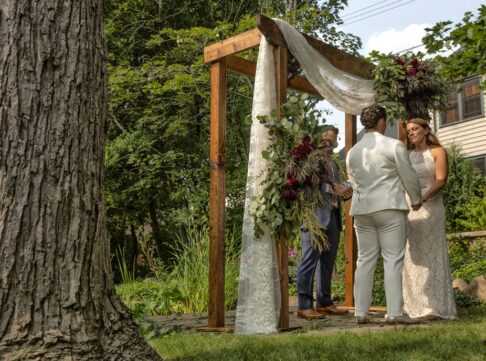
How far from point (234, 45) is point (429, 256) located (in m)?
2.97

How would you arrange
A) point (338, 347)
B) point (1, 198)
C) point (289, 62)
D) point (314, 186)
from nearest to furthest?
point (1, 198) < point (338, 347) < point (314, 186) < point (289, 62)

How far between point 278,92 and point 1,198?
3774mm

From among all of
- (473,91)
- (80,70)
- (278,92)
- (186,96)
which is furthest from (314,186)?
(473,91)

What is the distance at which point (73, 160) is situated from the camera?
3.23m

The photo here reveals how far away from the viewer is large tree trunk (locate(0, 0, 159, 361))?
306 cm

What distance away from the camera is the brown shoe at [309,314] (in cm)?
690

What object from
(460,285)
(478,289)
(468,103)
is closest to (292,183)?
(478,289)

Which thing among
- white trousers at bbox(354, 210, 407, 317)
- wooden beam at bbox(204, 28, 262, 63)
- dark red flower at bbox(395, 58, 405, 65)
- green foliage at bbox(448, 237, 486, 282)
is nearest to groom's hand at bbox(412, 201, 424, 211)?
white trousers at bbox(354, 210, 407, 317)

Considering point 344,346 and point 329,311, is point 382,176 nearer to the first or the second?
point 344,346

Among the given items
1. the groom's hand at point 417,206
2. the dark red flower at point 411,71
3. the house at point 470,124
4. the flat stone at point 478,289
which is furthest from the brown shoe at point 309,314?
the house at point 470,124

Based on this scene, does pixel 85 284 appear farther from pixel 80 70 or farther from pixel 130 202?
pixel 130 202

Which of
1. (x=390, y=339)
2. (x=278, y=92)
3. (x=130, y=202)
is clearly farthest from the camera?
(x=130, y=202)

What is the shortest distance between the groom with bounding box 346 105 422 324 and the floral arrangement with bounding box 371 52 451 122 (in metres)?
1.93

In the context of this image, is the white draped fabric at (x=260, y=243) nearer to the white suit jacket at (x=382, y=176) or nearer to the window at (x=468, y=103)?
the white suit jacket at (x=382, y=176)
